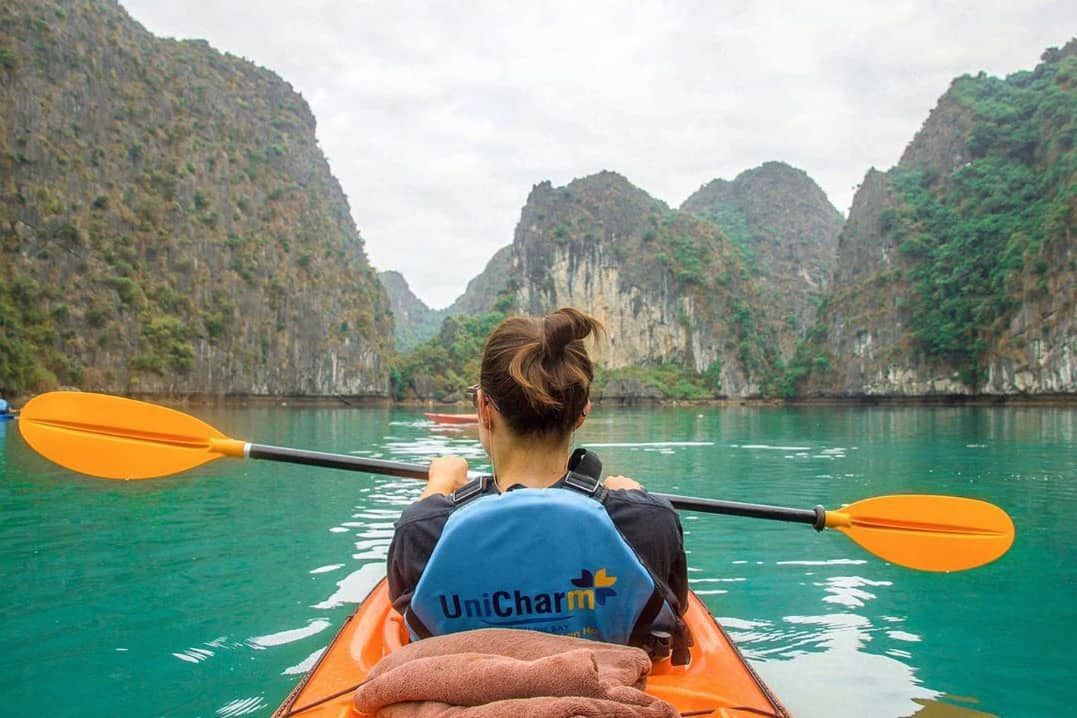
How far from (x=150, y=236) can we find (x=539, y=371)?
5373cm

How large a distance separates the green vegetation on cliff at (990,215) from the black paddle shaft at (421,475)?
52296 millimetres

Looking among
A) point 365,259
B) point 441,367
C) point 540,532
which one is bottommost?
point 540,532

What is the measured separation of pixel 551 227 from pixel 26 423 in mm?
90230

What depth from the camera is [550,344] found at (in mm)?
1676

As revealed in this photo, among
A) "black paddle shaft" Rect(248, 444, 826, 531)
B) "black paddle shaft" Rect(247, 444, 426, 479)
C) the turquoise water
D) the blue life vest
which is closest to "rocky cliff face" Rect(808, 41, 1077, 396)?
the turquoise water

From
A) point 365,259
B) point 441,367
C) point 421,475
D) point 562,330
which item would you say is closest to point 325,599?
point 421,475

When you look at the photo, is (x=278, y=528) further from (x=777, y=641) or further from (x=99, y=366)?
(x=99, y=366)

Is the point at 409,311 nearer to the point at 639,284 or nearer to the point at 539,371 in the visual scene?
the point at 639,284

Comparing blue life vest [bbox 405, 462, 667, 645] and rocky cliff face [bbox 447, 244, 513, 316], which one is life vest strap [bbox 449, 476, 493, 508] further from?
rocky cliff face [bbox 447, 244, 513, 316]

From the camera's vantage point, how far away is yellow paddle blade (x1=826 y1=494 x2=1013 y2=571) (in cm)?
324

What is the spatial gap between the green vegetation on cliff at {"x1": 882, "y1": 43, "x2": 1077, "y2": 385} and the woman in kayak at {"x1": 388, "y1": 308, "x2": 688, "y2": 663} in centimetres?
5398

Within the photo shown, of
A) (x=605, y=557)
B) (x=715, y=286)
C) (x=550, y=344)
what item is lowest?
(x=605, y=557)

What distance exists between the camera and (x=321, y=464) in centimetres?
324

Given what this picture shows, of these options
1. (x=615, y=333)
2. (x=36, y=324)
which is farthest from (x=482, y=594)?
(x=615, y=333)
